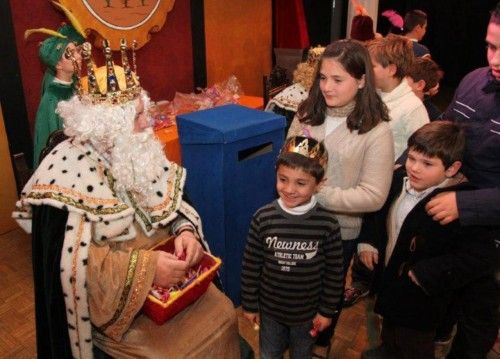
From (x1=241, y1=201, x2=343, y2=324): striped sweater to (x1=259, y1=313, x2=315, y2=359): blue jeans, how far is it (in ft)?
0.21

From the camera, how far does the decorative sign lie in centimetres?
367

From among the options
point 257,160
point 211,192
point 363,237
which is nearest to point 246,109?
point 257,160

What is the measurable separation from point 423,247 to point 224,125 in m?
1.22

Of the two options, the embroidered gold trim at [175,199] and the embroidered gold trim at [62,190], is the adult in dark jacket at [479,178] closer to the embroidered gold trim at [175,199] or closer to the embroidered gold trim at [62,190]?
the embroidered gold trim at [175,199]

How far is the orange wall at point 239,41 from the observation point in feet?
16.8

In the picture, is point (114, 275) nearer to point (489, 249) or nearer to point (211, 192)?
point (211, 192)

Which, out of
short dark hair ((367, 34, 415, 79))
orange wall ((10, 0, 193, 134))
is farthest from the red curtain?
short dark hair ((367, 34, 415, 79))

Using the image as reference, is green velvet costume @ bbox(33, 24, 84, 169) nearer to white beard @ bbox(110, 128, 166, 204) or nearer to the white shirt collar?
white beard @ bbox(110, 128, 166, 204)

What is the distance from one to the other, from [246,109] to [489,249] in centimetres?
162

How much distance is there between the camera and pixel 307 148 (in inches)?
72.2

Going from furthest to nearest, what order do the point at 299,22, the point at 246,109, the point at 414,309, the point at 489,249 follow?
the point at 299,22 < the point at 246,109 < the point at 414,309 < the point at 489,249

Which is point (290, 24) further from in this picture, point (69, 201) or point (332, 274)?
point (69, 201)

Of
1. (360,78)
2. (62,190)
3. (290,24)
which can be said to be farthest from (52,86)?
(290,24)

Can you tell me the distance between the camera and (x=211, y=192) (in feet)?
8.42
